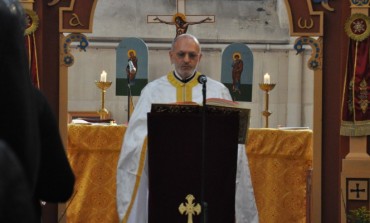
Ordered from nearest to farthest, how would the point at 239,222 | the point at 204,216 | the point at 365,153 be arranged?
the point at 204,216
the point at 239,222
the point at 365,153

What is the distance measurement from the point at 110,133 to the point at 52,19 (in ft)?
3.54

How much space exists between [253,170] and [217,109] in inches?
86.3

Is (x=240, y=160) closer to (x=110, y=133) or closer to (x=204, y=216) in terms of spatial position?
(x=204, y=216)

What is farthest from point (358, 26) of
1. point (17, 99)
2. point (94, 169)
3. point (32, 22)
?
point (17, 99)

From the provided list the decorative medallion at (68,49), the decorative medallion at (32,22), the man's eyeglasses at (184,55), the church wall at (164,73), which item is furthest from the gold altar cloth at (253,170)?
the church wall at (164,73)

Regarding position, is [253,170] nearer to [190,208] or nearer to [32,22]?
[190,208]

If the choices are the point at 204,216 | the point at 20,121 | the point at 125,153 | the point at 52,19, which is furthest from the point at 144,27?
the point at 20,121

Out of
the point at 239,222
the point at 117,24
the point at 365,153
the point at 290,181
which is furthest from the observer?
the point at 117,24

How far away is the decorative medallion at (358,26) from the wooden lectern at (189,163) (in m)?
1.89

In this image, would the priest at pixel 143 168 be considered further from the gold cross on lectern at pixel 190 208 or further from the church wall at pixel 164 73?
the church wall at pixel 164 73

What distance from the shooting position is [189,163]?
19.1 feet

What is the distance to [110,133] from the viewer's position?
757 centimetres

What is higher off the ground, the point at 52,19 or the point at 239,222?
the point at 52,19

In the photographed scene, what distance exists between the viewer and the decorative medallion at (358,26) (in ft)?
23.4
